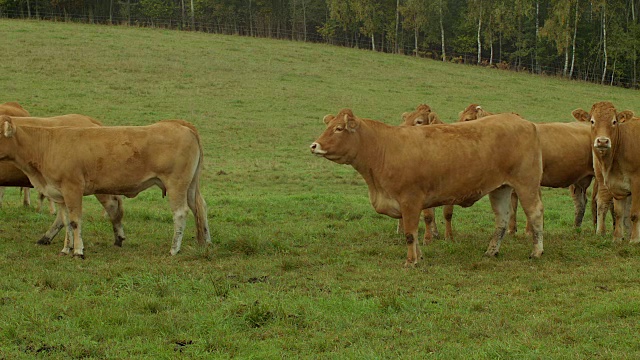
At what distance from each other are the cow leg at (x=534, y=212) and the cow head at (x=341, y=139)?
8.24ft

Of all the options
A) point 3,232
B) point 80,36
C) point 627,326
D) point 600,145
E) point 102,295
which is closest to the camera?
point 627,326

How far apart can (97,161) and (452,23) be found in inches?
2539

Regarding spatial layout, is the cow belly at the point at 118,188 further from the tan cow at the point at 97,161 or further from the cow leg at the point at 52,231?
the cow leg at the point at 52,231

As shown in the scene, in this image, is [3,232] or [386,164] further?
[3,232]

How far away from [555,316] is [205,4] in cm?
7254

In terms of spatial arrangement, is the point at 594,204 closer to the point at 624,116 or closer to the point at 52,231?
the point at 624,116

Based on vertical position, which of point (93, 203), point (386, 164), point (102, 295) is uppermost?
point (386, 164)

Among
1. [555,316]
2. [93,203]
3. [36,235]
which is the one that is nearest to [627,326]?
[555,316]

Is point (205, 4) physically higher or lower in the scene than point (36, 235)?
higher

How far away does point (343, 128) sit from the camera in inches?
412

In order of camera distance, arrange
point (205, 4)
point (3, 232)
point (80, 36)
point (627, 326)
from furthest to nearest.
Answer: point (205, 4) → point (80, 36) → point (3, 232) → point (627, 326)

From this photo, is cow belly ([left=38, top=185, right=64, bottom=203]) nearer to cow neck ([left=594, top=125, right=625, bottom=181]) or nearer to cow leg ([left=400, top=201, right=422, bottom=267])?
cow leg ([left=400, top=201, right=422, bottom=267])

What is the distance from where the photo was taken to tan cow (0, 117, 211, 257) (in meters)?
10.7

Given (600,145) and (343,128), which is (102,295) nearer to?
(343,128)
